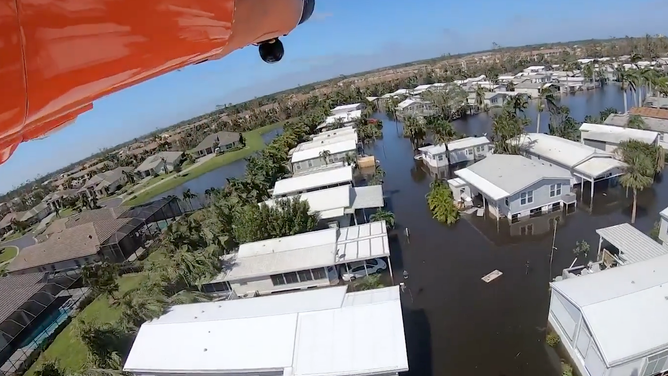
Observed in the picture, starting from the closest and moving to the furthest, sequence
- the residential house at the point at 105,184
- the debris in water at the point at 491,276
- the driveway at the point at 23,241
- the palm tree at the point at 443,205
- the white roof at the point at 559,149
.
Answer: the debris in water at the point at 491,276
the palm tree at the point at 443,205
the white roof at the point at 559,149
the driveway at the point at 23,241
the residential house at the point at 105,184

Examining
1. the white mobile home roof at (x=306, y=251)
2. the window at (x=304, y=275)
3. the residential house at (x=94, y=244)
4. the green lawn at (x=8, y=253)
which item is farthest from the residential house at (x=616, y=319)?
the green lawn at (x=8, y=253)

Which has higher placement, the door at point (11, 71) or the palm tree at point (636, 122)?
the door at point (11, 71)

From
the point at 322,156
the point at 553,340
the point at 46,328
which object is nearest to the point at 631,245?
the point at 553,340

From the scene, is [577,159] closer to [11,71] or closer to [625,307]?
[625,307]

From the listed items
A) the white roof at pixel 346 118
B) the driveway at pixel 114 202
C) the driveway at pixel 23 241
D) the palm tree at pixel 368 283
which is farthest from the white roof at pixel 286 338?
the white roof at pixel 346 118

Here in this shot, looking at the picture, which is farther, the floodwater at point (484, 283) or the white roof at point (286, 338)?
the floodwater at point (484, 283)

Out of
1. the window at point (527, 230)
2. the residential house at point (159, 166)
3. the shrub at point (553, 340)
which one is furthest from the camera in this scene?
the residential house at point (159, 166)

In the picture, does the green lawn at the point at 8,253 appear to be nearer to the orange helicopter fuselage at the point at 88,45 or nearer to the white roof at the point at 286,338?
the white roof at the point at 286,338

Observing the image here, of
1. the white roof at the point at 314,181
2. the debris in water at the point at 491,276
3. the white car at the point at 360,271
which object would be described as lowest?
the debris in water at the point at 491,276
